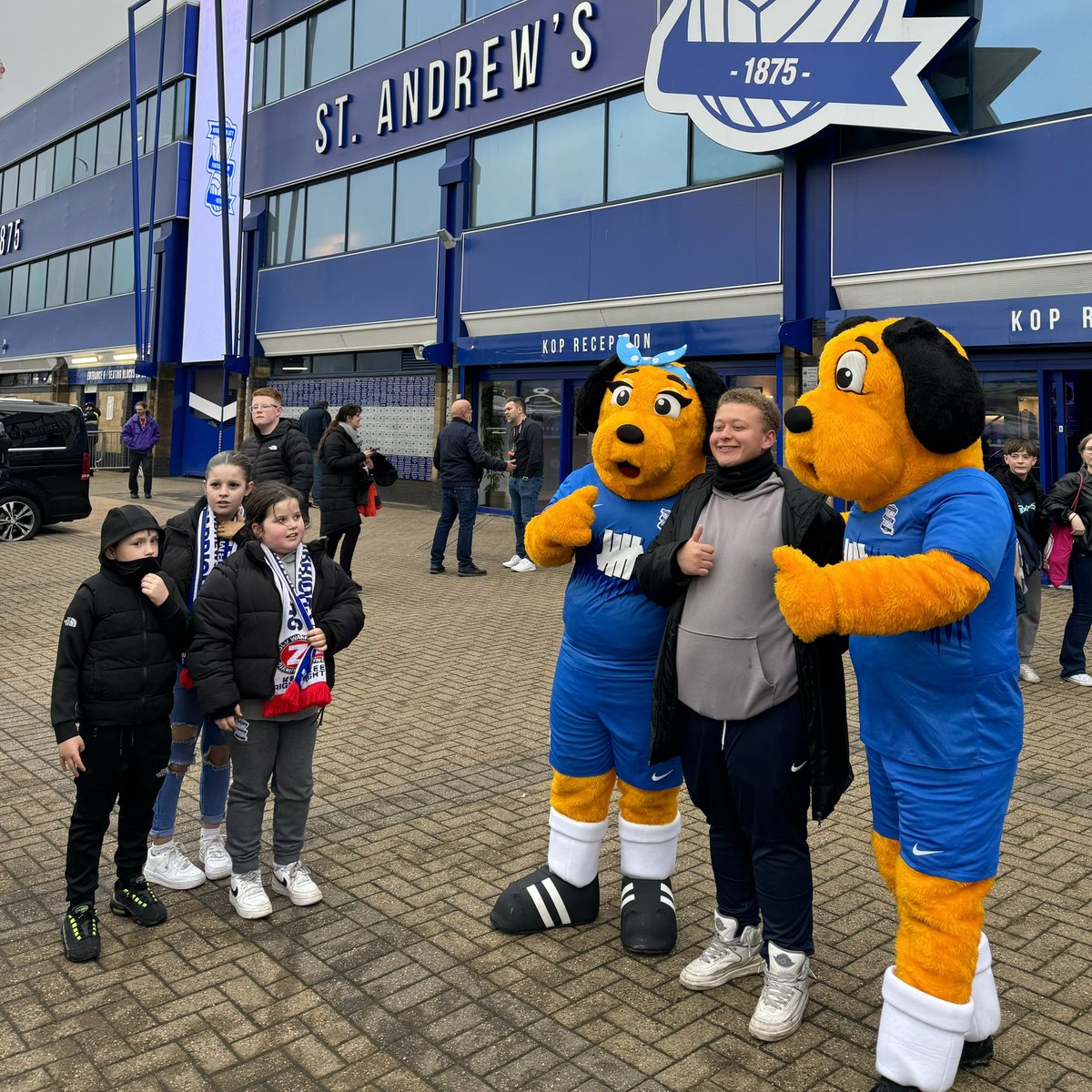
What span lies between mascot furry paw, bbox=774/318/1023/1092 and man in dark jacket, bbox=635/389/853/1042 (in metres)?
0.22

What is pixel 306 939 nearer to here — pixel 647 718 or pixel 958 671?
pixel 647 718

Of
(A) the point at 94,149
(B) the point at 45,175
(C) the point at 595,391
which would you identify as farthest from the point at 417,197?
(B) the point at 45,175

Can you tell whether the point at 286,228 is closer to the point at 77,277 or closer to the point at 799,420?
the point at 77,277

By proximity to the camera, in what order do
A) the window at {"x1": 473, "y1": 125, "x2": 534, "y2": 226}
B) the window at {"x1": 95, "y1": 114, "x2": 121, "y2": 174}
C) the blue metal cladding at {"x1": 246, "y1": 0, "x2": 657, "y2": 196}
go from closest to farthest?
1. the blue metal cladding at {"x1": 246, "y1": 0, "x2": 657, "y2": 196}
2. the window at {"x1": 473, "y1": 125, "x2": 534, "y2": 226}
3. the window at {"x1": 95, "y1": 114, "x2": 121, "y2": 174}

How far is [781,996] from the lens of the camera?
3127 millimetres

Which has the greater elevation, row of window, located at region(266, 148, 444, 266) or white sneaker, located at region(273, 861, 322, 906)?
row of window, located at region(266, 148, 444, 266)

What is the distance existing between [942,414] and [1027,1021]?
185 cm

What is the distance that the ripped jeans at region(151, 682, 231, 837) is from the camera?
13.4 ft

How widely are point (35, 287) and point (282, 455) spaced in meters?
30.7

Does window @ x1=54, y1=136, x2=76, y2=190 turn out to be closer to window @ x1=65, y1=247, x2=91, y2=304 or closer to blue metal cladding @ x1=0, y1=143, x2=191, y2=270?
blue metal cladding @ x1=0, y1=143, x2=191, y2=270

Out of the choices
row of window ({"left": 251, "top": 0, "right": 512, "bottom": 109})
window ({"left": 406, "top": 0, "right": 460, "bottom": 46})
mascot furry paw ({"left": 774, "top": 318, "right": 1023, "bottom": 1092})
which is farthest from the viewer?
row of window ({"left": 251, "top": 0, "right": 512, "bottom": 109})

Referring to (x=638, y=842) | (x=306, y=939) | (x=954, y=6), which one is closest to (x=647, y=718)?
(x=638, y=842)

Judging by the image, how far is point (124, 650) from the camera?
3566mm

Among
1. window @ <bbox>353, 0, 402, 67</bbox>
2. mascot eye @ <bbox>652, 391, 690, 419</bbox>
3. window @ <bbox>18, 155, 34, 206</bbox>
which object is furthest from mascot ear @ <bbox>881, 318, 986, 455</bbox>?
window @ <bbox>18, 155, 34, 206</bbox>
